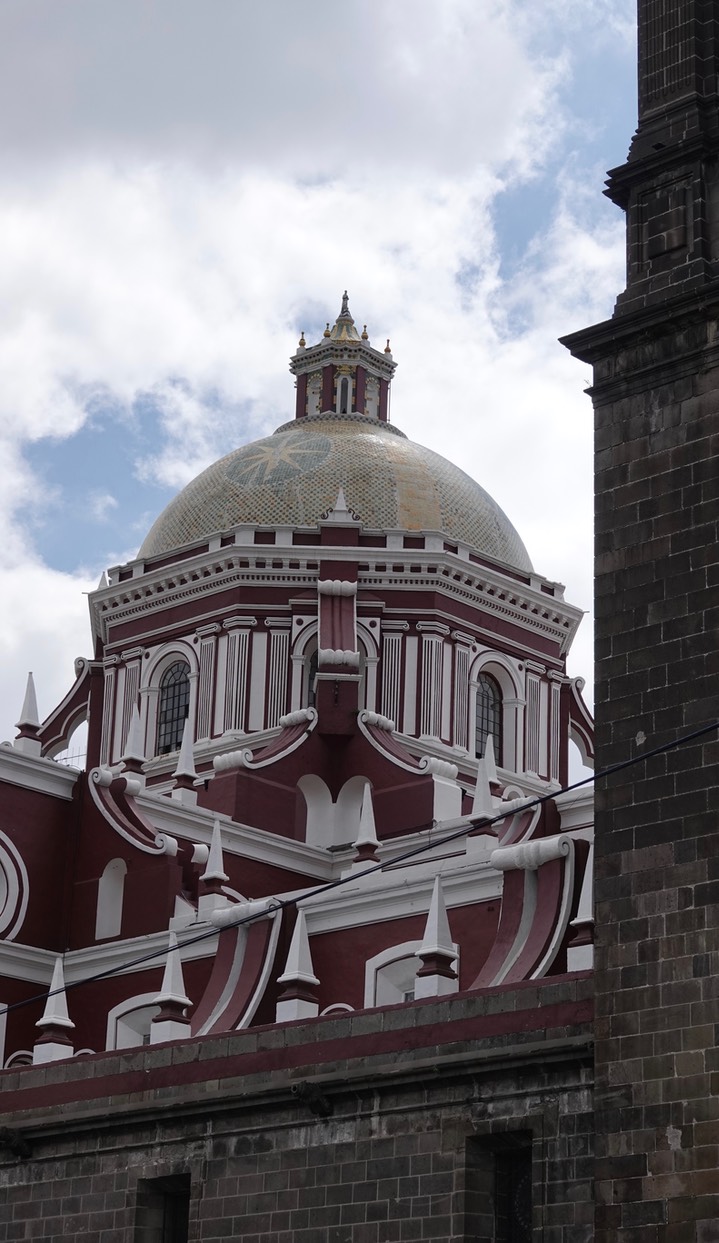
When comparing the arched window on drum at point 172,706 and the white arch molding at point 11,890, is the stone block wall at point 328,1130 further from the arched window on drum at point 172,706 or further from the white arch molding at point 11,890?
the arched window on drum at point 172,706

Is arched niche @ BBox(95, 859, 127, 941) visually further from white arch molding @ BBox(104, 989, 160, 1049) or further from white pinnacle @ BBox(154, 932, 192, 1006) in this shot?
white pinnacle @ BBox(154, 932, 192, 1006)

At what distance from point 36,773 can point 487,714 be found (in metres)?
11.1

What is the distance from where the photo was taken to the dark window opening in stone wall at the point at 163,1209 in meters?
22.2

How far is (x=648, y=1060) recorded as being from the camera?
59.6ft

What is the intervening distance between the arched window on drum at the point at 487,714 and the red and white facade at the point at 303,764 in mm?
66

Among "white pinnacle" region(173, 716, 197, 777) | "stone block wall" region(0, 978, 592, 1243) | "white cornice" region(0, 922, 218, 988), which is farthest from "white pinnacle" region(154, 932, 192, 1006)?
"white pinnacle" region(173, 716, 197, 777)

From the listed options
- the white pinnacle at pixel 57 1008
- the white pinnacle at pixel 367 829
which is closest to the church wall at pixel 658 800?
the white pinnacle at pixel 57 1008

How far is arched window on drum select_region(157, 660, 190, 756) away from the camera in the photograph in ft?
141

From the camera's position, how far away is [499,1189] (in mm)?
19656

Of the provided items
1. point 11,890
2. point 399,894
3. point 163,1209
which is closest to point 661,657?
point 163,1209

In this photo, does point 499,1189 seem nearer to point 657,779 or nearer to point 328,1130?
point 328,1130

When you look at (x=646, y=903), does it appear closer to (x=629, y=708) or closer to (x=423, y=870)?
(x=629, y=708)

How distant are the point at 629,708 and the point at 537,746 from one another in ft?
81.2

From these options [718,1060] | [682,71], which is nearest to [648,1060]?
[718,1060]
